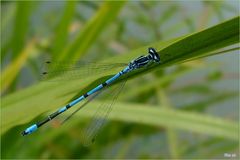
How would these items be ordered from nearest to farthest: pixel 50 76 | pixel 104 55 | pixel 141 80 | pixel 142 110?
pixel 50 76, pixel 142 110, pixel 141 80, pixel 104 55

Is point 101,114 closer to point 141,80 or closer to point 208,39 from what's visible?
point 208,39

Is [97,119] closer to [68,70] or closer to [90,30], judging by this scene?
[68,70]

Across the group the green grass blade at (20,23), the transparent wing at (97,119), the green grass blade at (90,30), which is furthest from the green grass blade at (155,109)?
the green grass blade at (20,23)

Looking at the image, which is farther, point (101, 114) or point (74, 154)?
point (74, 154)

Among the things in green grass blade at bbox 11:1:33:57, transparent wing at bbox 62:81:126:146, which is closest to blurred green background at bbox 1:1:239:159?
green grass blade at bbox 11:1:33:57

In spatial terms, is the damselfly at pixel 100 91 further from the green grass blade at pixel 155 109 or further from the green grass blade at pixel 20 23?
the green grass blade at pixel 20 23

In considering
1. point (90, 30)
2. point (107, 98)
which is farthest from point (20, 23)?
point (107, 98)

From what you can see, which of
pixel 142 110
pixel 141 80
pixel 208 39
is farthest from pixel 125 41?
pixel 208 39

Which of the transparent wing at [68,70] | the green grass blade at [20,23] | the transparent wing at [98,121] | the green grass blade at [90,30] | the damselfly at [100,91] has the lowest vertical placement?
the transparent wing at [98,121]

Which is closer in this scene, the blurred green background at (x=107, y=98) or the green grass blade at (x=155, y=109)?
the green grass blade at (x=155, y=109)
